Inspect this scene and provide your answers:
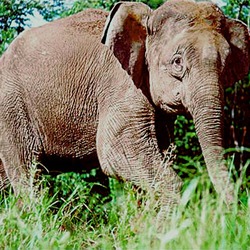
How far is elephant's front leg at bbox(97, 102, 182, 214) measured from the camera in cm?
529

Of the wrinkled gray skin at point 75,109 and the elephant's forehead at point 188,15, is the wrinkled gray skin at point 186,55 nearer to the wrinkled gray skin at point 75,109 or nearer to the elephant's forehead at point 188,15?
the elephant's forehead at point 188,15

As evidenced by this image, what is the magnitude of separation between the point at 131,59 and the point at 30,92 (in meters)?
1.01

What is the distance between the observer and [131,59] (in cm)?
544

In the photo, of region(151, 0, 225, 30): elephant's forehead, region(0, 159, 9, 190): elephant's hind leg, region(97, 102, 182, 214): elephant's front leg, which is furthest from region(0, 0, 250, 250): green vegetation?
region(0, 159, 9, 190): elephant's hind leg

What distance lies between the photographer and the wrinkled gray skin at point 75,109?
17.5ft

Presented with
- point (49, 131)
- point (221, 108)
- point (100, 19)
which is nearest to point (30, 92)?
point (49, 131)

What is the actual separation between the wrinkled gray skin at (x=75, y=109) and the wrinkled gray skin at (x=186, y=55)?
0.62ft

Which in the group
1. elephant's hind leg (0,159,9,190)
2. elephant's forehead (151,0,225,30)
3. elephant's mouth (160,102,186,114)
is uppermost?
elephant's forehead (151,0,225,30)

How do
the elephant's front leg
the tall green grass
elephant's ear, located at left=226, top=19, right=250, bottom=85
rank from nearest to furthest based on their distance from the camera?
the tall green grass < the elephant's front leg < elephant's ear, located at left=226, top=19, right=250, bottom=85

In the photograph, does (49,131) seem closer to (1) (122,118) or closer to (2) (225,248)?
(1) (122,118)

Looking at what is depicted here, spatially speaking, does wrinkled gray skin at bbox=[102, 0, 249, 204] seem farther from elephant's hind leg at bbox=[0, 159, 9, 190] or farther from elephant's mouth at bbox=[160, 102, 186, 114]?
elephant's hind leg at bbox=[0, 159, 9, 190]

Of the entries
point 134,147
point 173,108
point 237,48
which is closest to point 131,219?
point 134,147

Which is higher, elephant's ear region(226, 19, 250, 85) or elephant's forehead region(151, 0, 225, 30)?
elephant's forehead region(151, 0, 225, 30)

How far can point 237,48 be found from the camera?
558cm
